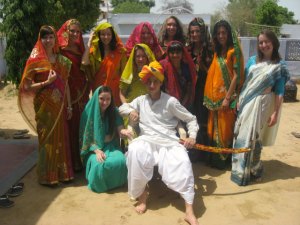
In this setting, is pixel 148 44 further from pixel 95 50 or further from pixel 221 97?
pixel 221 97

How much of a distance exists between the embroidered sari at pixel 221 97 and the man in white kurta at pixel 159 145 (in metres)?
0.66

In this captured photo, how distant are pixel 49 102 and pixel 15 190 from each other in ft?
3.44

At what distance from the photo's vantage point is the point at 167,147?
3750mm

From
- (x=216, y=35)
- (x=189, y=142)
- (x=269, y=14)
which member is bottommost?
(x=189, y=142)

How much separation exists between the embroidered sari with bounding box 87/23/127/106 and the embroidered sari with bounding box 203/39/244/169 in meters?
1.09

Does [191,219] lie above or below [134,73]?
below

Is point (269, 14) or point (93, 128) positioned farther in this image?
point (269, 14)

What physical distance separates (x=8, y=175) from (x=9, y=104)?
5.29 metres

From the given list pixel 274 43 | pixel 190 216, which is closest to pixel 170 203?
pixel 190 216

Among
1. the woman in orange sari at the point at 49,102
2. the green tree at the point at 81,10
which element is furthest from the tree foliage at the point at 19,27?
the green tree at the point at 81,10

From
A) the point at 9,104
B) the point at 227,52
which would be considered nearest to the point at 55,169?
the point at 227,52

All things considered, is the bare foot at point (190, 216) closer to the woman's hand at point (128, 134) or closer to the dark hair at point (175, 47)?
the woman's hand at point (128, 134)

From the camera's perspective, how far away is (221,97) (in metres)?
4.34

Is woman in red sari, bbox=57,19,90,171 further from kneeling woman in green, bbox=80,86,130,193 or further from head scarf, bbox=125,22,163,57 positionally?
head scarf, bbox=125,22,163,57
